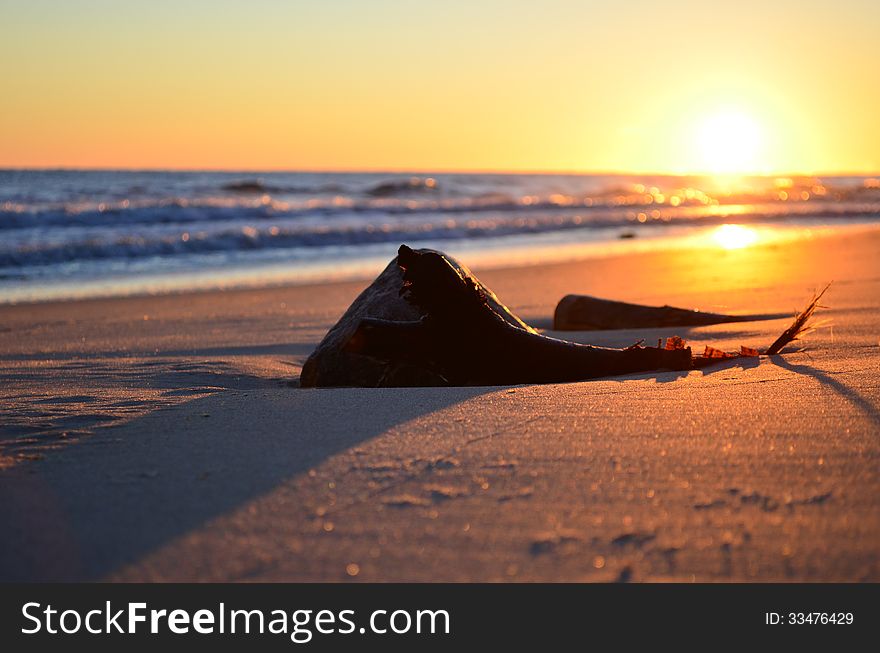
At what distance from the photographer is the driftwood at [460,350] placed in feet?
10.1

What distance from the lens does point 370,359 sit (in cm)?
366

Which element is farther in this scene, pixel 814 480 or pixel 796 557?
pixel 814 480

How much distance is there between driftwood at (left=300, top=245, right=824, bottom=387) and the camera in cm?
307

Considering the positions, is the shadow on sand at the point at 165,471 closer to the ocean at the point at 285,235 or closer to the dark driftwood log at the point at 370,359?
the dark driftwood log at the point at 370,359

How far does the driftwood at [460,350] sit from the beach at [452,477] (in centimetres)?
13

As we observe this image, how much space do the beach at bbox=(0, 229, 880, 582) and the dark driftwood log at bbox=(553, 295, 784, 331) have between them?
1057 mm

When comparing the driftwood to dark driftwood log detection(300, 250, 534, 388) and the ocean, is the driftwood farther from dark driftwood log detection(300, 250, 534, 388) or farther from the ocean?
the ocean

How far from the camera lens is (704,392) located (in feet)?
9.55

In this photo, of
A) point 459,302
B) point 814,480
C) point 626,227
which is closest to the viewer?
point 814,480

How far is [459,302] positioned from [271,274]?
7723 mm

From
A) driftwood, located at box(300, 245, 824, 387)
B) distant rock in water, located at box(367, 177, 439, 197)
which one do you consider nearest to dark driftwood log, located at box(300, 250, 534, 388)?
driftwood, located at box(300, 245, 824, 387)
